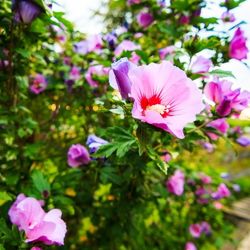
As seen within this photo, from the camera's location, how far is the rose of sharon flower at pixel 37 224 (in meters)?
1.05

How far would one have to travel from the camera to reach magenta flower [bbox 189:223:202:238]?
3.24m

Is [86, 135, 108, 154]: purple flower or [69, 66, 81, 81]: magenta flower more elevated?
[86, 135, 108, 154]: purple flower

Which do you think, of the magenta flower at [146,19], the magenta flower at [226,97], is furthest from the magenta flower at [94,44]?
the magenta flower at [226,97]

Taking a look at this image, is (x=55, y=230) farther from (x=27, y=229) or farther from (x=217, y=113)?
(x=217, y=113)

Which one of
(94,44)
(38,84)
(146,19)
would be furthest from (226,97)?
(38,84)

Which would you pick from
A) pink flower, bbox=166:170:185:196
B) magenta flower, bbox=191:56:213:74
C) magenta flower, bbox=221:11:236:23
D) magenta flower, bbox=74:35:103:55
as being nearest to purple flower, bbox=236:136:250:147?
pink flower, bbox=166:170:185:196

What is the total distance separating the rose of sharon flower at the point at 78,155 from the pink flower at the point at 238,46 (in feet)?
2.58

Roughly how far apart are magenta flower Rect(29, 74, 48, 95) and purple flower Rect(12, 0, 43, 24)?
3.07ft

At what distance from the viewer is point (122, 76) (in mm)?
966

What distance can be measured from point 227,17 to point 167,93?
1114 mm

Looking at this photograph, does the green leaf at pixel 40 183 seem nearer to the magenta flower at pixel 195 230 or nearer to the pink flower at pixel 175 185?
the pink flower at pixel 175 185

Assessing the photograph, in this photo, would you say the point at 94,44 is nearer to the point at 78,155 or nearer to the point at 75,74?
the point at 75,74

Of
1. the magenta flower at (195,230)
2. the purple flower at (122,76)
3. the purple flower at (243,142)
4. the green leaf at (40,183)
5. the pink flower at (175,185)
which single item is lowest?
the magenta flower at (195,230)

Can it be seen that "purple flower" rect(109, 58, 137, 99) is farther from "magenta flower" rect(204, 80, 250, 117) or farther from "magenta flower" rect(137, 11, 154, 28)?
"magenta flower" rect(137, 11, 154, 28)
